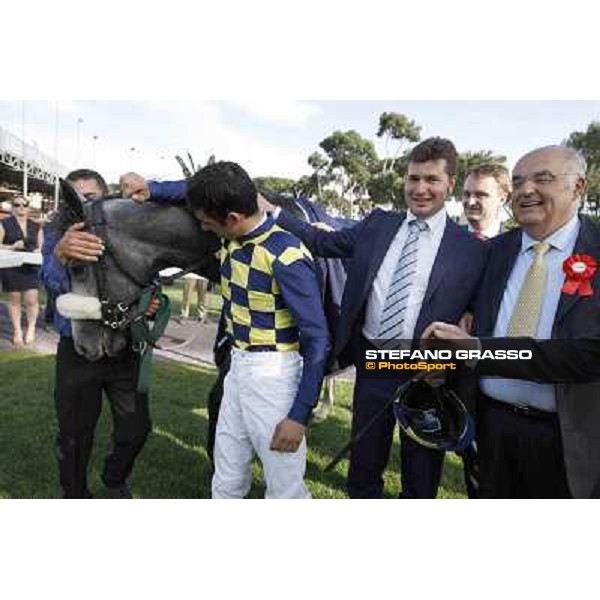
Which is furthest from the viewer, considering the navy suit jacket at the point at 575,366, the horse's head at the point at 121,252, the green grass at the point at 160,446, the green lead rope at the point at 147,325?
the green grass at the point at 160,446

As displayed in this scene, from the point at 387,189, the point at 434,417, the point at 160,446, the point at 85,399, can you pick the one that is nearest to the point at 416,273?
the point at 387,189

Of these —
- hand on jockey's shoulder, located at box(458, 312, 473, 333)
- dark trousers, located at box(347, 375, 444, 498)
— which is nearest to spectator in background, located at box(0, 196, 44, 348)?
dark trousers, located at box(347, 375, 444, 498)

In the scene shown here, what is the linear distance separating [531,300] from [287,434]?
973 mm

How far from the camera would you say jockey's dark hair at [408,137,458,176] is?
80.7 inches

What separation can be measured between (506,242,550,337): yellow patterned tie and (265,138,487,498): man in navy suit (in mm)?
243

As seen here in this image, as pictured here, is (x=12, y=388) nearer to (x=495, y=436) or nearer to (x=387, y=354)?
(x=387, y=354)

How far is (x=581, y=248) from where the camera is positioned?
173cm

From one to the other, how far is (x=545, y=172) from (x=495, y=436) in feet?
3.12

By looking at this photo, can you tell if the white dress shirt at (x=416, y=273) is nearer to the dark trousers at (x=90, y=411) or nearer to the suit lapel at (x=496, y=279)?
the suit lapel at (x=496, y=279)

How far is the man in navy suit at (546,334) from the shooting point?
1699mm

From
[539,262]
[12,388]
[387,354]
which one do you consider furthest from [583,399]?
[12,388]

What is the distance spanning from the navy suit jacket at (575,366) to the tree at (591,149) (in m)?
0.12

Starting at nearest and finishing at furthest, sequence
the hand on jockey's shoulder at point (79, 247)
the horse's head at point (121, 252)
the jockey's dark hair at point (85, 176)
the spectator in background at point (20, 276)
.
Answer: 1. the hand on jockey's shoulder at point (79, 247)
2. the horse's head at point (121, 252)
3. the jockey's dark hair at point (85, 176)
4. the spectator in background at point (20, 276)

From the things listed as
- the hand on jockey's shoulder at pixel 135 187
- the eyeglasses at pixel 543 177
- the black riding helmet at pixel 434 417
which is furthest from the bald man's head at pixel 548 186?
the hand on jockey's shoulder at pixel 135 187
